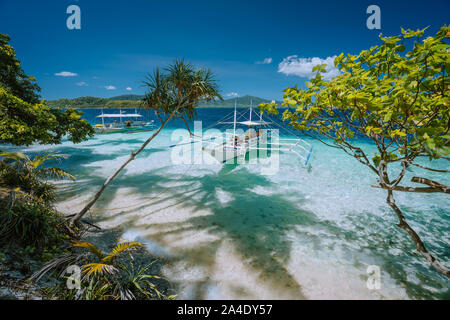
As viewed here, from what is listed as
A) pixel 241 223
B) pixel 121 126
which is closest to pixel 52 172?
pixel 241 223

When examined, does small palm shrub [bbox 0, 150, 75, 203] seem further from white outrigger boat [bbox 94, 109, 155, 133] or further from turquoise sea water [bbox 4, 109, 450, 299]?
white outrigger boat [bbox 94, 109, 155, 133]

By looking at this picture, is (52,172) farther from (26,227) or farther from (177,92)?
(177,92)

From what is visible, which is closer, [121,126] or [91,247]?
[91,247]

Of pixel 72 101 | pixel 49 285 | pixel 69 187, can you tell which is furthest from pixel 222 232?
pixel 72 101

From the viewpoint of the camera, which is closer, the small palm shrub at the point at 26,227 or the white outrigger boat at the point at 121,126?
the small palm shrub at the point at 26,227

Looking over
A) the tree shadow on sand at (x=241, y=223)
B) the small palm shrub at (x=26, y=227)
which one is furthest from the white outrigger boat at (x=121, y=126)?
the small palm shrub at (x=26, y=227)

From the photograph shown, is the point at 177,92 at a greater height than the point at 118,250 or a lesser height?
greater

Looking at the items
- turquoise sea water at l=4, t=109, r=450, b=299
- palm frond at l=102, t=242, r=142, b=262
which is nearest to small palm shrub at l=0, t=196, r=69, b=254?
palm frond at l=102, t=242, r=142, b=262

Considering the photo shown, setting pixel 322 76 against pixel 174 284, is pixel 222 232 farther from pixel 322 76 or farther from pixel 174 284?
pixel 322 76

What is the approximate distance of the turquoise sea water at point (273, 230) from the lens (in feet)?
12.6

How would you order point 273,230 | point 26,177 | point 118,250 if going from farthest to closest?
point 273,230
point 26,177
point 118,250

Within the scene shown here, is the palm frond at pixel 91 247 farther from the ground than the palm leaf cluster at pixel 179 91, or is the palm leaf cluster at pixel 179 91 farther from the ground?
the palm leaf cluster at pixel 179 91

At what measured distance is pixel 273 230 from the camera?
19.4ft

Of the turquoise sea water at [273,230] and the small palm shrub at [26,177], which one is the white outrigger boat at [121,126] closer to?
the turquoise sea water at [273,230]
